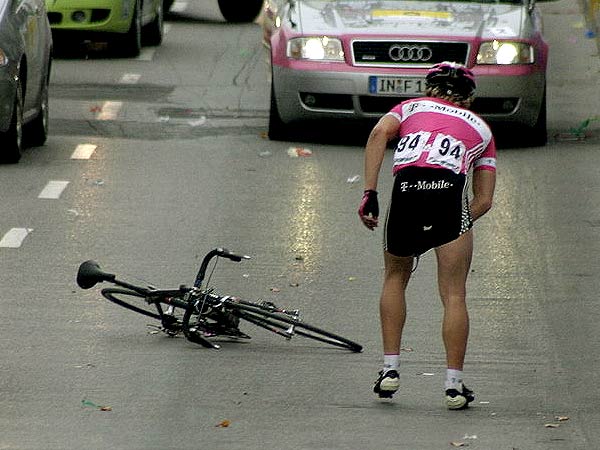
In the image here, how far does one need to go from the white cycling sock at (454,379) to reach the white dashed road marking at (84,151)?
7.91m

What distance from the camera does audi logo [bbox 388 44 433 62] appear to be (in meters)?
16.0

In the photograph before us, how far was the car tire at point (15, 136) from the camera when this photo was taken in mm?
14805

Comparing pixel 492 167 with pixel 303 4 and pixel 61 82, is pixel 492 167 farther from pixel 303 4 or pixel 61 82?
pixel 61 82

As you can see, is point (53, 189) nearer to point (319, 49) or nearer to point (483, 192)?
point (319, 49)

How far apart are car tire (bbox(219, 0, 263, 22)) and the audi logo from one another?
1135 cm

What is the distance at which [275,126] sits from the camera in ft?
54.5

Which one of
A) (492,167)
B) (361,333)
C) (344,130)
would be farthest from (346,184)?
(492,167)

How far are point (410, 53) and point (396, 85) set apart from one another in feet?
1.10

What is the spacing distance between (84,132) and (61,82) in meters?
3.48

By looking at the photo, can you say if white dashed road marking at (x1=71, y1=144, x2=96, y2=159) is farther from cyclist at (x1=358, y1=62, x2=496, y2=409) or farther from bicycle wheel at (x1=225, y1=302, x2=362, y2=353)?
cyclist at (x1=358, y1=62, x2=496, y2=409)

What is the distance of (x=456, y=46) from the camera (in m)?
16.0

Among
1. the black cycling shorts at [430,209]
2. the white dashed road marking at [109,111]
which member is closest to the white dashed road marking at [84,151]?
the white dashed road marking at [109,111]

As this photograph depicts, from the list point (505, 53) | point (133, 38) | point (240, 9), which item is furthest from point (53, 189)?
point (240, 9)

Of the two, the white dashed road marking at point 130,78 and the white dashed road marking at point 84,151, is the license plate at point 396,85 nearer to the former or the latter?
the white dashed road marking at point 84,151
